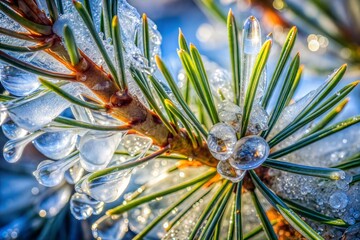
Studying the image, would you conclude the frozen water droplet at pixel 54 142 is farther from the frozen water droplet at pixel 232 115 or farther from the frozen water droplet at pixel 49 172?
the frozen water droplet at pixel 232 115

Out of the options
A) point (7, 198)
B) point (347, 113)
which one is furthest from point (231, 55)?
point (7, 198)

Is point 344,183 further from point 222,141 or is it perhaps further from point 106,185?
point 106,185

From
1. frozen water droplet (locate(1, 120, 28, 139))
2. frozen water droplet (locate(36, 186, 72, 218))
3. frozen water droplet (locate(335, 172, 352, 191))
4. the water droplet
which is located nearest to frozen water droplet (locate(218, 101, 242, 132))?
the water droplet

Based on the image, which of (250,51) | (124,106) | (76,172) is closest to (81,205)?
(76,172)

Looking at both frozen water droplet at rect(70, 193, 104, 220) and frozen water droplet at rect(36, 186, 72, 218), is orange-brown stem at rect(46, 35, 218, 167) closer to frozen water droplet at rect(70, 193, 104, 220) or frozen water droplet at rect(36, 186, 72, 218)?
frozen water droplet at rect(70, 193, 104, 220)

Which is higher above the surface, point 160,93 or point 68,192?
point 160,93

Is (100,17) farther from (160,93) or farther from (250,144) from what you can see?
(250,144)
